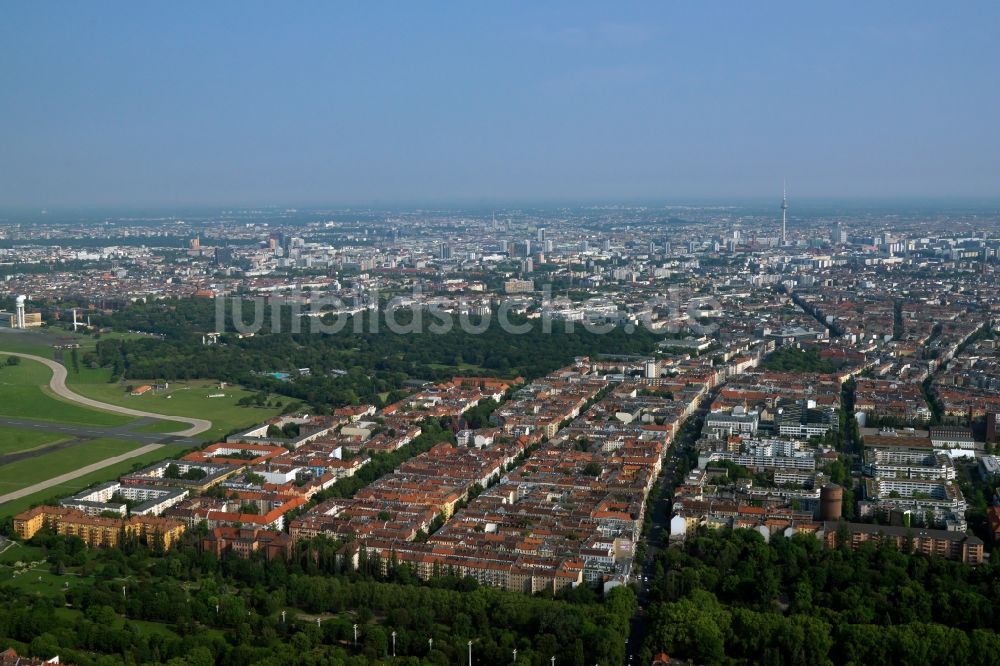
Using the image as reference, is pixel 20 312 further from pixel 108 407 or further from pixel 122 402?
pixel 108 407

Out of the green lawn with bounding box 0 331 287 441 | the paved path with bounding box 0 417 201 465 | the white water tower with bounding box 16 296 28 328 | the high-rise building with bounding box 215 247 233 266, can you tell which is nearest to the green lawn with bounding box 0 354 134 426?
the green lawn with bounding box 0 331 287 441

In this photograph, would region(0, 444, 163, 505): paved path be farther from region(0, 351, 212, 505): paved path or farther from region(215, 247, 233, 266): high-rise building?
region(215, 247, 233, 266): high-rise building

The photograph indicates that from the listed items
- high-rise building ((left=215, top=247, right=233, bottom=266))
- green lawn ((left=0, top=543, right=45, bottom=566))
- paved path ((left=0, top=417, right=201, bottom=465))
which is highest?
high-rise building ((left=215, top=247, right=233, bottom=266))

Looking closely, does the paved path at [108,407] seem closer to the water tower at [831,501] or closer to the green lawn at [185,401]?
the green lawn at [185,401]

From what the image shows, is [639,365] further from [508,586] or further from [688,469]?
[508,586]

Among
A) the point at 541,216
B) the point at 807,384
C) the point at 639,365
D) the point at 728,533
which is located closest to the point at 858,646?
the point at 728,533

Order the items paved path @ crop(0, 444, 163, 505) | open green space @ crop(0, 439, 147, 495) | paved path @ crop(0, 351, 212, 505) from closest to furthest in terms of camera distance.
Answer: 1. paved path @ crop(0, 444, 163, 505)
2. paved path @ crop(0, 351, 212, 505)
3. open green space @ crop(0, 439, 147, 495)
